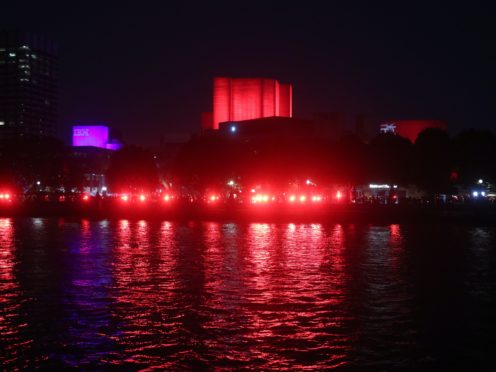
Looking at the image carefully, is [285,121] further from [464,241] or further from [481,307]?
[481,307]

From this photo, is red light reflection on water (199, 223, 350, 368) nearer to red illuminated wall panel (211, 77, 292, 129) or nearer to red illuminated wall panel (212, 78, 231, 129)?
red illuminated wall panel (211, 77, 292, 129)

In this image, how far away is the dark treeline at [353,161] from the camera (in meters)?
86.4

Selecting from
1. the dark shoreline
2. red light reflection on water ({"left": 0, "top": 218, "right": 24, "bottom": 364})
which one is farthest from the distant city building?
red light reflection on water ({"left": 0, "top": 218, "right": 24, "bottom": 364})

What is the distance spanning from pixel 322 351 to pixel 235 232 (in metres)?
26.5

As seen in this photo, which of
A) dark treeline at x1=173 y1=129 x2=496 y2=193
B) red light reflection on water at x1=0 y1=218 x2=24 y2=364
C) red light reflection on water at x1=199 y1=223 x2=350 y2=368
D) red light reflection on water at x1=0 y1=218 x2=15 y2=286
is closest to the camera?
red light reflection on water at x1=0 y1=218 x2=24 y2=364

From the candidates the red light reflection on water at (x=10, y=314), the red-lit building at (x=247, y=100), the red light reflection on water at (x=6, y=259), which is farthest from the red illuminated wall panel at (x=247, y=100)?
the red light reflection on water at (x=10, y=314)

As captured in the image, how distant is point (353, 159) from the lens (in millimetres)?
92188

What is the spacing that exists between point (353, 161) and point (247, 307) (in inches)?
3139

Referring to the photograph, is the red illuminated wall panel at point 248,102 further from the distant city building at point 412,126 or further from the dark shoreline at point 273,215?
the dark shoreline at point 273,215

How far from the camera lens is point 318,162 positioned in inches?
3718

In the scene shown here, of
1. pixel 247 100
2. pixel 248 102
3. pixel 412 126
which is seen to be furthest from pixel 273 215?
pixel 247 100

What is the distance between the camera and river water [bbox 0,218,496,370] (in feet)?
33.3

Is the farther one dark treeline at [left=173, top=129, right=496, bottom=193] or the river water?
dark treeline at [left=173, top=129, right=496, bottom=193]

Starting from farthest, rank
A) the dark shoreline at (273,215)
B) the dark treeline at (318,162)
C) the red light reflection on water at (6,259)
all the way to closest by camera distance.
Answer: the dark treeline at (318,162) < the dark shoreline at (273,215) < the red light reflection on water at (6,259)
